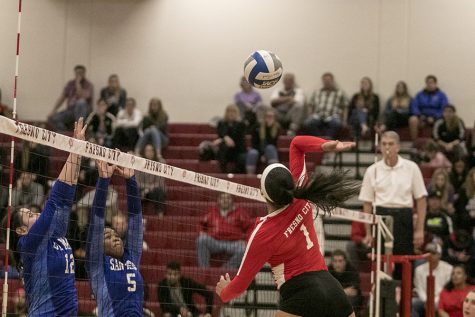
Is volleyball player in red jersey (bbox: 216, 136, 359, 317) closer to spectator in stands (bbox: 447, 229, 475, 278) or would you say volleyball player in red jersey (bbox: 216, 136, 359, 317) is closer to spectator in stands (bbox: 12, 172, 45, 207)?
spectator in stands (bbox: 447, 229, 475, 278)

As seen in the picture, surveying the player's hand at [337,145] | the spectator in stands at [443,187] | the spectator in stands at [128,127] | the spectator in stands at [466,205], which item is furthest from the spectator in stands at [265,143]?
the player's hand at [337,145]

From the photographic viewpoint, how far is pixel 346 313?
277 inches

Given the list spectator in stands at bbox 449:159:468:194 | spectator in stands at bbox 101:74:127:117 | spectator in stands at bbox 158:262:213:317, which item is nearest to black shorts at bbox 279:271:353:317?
spectator in stands at bbox 158:262:213:317

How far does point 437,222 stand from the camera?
16.4m

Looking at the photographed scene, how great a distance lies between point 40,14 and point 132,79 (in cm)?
292

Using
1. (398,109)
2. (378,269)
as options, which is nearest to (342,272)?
(378,269)

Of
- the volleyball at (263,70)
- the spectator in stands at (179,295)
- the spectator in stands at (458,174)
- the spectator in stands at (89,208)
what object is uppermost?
the volleyball at (263,70)

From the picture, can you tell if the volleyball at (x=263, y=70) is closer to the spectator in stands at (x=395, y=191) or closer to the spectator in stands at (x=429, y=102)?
the spectator in stands at (x=395, y=191)

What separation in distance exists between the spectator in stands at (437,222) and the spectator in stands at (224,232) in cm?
325

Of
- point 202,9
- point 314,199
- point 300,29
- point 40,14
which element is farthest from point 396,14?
point 314,199

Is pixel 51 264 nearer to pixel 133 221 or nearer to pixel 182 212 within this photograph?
pixel 133 221

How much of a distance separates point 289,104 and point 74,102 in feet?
17.4

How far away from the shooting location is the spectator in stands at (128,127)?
20.6m

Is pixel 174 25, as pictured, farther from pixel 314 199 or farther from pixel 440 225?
pixel 314 199
